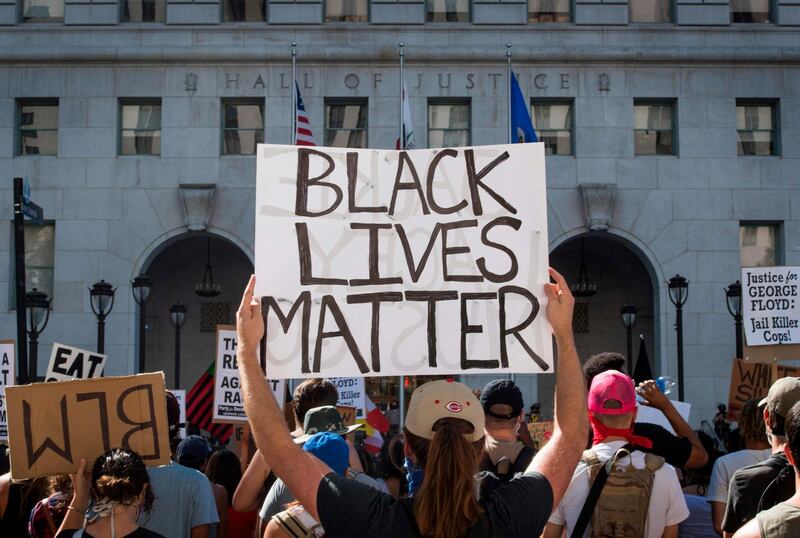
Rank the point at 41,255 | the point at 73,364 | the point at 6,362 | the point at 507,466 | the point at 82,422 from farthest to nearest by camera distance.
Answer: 1. the point at 41,255
2. the point at 73,364
3. the point at 6,362
4. the point at 507,466
5. the point at 82,422

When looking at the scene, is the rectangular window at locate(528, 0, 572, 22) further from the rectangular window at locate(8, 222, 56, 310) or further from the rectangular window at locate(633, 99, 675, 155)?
the rectangular window at locate(8, 222, 56, 310)

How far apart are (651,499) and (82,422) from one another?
2780 millimetres

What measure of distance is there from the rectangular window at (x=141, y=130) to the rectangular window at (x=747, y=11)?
15.3m

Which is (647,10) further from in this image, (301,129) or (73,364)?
(73,364)

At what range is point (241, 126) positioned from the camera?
81.3ft

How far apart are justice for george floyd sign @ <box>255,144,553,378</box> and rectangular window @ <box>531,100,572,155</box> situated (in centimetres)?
2085

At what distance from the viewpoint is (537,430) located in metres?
8.23

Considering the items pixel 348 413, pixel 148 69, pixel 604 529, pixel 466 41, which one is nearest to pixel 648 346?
pixel 466 41

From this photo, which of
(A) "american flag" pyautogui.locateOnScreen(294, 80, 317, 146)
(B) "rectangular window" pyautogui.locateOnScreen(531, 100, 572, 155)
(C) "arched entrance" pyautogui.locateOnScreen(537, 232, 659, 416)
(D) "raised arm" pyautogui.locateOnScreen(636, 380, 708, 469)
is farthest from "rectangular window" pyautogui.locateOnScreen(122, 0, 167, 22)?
(D) "raised arm" pyautogui.locateOnScreen(636, 380, 708, 469)

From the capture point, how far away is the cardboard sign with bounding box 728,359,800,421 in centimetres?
907

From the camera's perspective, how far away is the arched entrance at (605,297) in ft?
89.9

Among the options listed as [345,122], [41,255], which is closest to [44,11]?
[41,255]

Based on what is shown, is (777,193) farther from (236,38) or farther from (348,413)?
(348,413)

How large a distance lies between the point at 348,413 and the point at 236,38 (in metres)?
16.9
